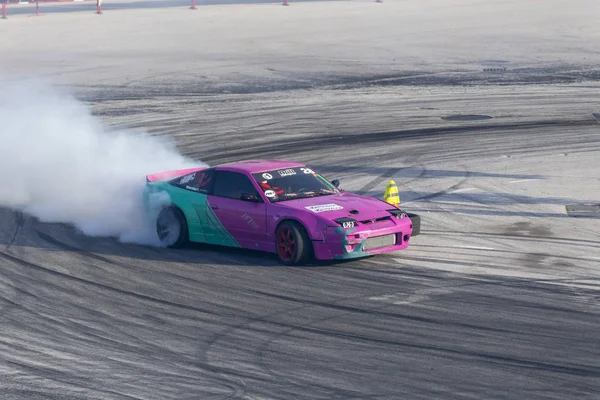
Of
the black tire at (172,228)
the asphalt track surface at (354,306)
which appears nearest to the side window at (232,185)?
the black tire at (172,228)

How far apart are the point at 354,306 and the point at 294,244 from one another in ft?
6.56

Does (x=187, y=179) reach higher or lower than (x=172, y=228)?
higher

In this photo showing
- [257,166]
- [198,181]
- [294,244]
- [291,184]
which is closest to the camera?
[294,244]

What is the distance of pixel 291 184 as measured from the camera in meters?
13.8

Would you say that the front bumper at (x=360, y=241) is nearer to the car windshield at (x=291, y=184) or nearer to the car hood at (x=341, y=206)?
the car hood at (x=341, y=206)

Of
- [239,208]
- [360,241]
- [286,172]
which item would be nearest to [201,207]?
[239,208]

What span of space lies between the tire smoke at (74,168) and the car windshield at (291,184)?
205 centimetres

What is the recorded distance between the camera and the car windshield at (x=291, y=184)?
44.4ft

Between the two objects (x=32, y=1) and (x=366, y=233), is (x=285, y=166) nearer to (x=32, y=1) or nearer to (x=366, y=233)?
(x=366, y=233)

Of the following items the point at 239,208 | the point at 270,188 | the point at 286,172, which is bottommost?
the point at 239,208

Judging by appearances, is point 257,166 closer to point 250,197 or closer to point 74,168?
point 250,197

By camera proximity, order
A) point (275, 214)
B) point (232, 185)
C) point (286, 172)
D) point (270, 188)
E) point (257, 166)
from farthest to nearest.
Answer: point (257, 166), point (286, 172), point (232, 185), point (270, 188), point (275, 214)

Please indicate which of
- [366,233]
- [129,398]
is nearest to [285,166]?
[366,233]

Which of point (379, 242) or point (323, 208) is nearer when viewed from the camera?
point (379, 242)
